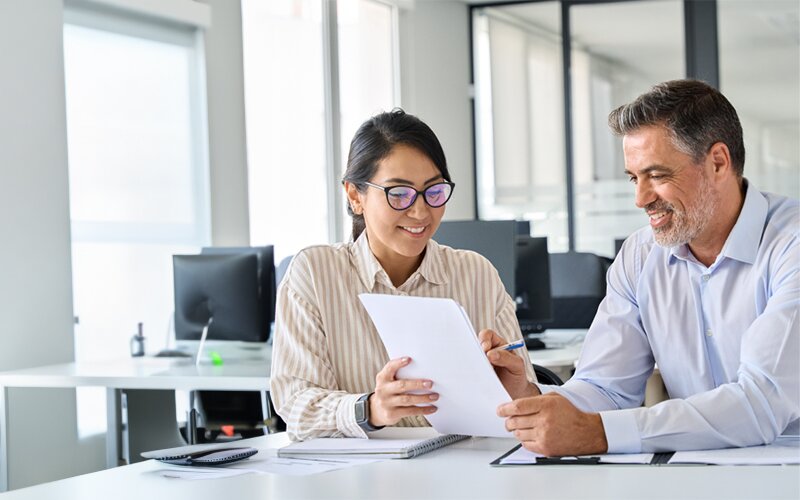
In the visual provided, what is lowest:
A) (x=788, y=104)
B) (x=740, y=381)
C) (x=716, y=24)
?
(x=740, y=381)

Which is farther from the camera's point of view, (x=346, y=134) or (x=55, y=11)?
(x=346, y=134)

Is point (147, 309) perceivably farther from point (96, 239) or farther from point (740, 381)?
point (740, 381)

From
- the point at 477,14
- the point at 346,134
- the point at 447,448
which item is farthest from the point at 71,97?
the point at 477,14

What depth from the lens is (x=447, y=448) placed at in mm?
2014

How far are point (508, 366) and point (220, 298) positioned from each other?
8.38ft

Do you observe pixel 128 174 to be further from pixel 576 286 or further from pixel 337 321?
pixel 337 321

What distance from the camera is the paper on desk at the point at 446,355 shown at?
1812 mm

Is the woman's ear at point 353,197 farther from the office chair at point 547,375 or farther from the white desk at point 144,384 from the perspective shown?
the white desk at point 144,384

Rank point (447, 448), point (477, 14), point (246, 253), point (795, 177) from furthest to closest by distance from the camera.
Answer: point (477, 14) → point (795, 177) → point (246, 253) → point (447, 448)

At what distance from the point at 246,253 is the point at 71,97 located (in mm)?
1638

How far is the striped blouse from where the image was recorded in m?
2.25

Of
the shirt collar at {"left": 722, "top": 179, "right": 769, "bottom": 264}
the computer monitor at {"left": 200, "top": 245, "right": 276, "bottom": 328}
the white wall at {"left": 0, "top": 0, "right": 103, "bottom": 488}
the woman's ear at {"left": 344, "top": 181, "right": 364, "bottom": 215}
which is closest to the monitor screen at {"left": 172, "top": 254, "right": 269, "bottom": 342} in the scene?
the computer monitor at {"left": 200, "top": 245, "right": 276, "bottom": 328}

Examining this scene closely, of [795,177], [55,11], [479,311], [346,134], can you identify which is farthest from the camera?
[795,177]

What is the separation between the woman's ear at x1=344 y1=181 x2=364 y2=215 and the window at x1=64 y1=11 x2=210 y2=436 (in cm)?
334
